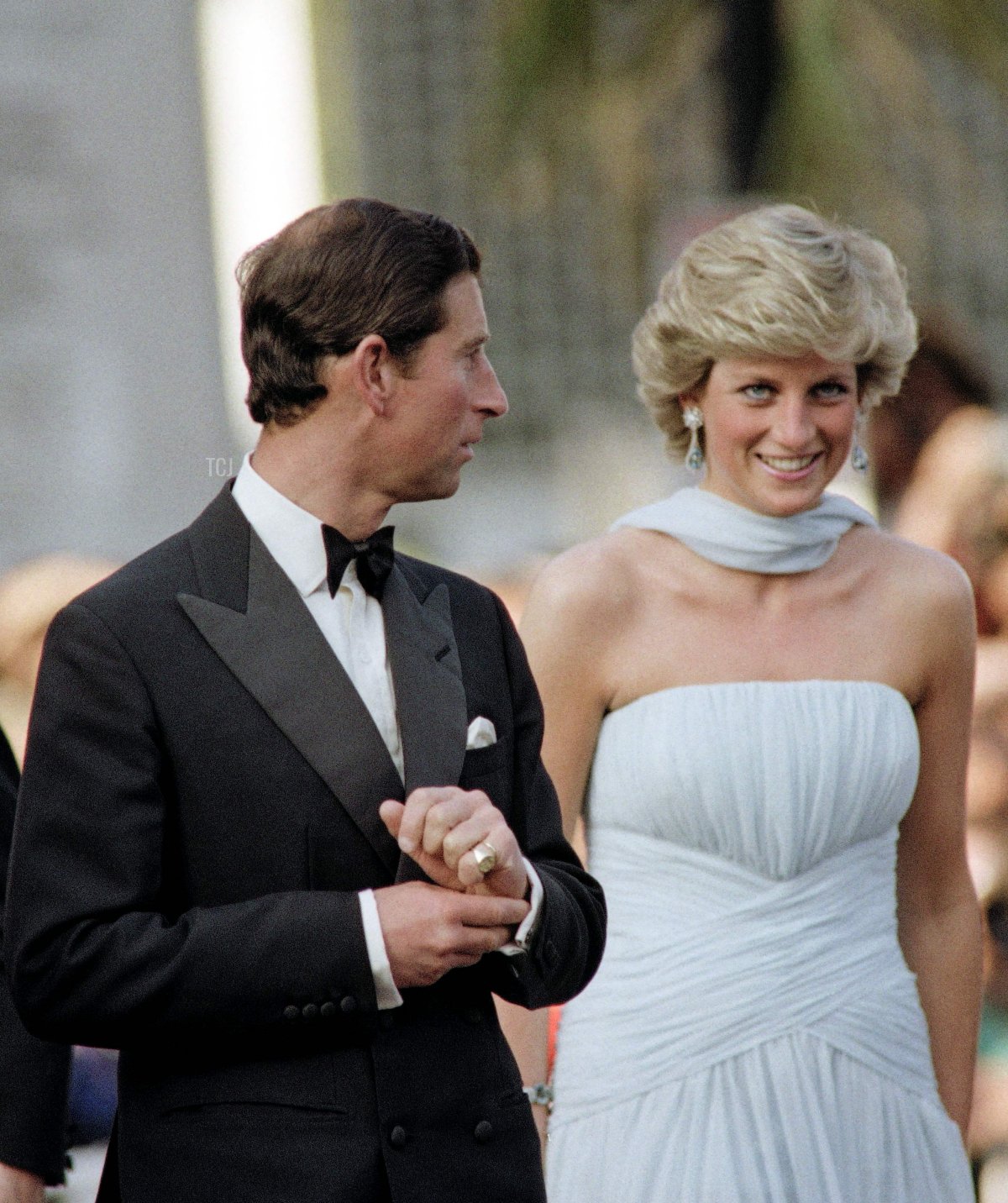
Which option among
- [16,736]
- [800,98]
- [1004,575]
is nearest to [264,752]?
[16,736]

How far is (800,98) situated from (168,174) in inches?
146

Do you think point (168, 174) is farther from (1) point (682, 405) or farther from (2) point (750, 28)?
(1) point (682, 405)

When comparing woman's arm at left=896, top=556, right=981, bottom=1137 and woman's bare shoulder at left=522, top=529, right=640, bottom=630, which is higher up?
woman's bare shoulder at left=522, top=529, right=640, bottom=630

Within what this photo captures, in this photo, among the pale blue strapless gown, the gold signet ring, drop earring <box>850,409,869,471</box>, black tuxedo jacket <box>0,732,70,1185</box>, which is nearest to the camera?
the gold signet ring

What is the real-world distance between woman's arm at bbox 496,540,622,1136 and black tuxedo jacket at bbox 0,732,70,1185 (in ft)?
2.67

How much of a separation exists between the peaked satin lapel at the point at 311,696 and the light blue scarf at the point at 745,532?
134 cm

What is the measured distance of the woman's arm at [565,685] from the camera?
3.23 meters

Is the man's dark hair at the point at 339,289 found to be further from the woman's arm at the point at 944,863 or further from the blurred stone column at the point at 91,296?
the blurred stone column at the point at 91,296

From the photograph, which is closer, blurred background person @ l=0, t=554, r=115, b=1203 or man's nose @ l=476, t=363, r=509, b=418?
man's nose @ l=476, t=363, r=509, b=418

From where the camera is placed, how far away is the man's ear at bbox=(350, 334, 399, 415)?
2.22 m

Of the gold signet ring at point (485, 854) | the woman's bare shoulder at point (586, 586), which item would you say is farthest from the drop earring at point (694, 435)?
the gold signet ring at point (485, 854)

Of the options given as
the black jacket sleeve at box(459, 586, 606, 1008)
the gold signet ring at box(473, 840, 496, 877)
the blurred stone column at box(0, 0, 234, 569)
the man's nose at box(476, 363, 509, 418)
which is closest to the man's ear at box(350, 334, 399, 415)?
the man's nose at box(476, 363, 509, 418)

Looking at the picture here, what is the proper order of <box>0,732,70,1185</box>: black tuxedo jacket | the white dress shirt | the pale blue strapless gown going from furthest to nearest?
the pale blue strapless gown, <box>0,732,70,1185</box>: black tuxedo jacket, the white dress shirt

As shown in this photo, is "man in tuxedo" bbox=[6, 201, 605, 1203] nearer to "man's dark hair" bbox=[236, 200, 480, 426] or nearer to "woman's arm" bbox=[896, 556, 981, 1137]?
"man's dark hair" bbox=[236, 200, 480, 426]
